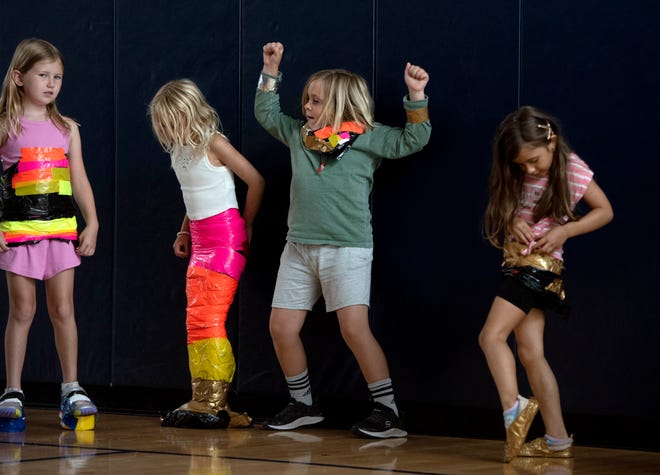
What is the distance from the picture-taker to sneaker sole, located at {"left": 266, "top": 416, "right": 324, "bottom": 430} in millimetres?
3912

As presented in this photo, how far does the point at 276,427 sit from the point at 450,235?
92cm

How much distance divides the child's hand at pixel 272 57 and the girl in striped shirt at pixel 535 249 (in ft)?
3.25

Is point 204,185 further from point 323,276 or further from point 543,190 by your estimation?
point 543,190

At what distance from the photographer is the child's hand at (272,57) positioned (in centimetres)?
400

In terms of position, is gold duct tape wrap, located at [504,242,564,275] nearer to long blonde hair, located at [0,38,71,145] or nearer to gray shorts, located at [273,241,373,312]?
gray shorts, located at [273,241,373,312]

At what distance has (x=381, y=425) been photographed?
12.3 feet

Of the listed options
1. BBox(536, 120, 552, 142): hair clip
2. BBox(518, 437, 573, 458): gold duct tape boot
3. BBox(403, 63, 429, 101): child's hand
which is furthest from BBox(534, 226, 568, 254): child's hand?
BBox(403, 63, 429, 101): child's hand

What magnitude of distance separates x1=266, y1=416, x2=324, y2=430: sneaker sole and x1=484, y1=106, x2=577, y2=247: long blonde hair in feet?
3.31

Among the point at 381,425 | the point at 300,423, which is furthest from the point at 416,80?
the point at 300,423

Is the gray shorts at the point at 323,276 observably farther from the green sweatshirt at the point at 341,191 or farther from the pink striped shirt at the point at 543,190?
the pink striped shirt at the point at 543,190

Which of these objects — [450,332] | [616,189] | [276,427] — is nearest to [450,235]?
[450,332]

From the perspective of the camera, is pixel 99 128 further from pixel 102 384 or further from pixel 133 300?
pixel 102 384

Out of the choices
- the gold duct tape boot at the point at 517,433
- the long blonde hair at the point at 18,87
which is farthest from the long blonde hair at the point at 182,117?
the gold duct tape boot at the point at 517,433

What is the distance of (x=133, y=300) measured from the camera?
180 inches
